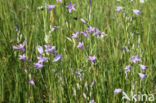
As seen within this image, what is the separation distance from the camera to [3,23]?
191 cm

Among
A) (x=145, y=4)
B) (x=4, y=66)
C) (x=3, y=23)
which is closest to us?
(x=4, y=66)

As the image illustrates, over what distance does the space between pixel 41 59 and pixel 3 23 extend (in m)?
0.89

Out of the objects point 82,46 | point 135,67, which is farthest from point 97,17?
point 135,67

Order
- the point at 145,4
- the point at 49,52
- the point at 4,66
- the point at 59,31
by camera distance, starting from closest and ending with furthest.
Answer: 1. the point at 49,52
2. the point at 4,66
3. the point at 59,31
4. the point at 145,4

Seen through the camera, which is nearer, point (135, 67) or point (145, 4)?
point (135, 67)

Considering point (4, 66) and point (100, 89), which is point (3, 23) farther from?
point (100, 89)

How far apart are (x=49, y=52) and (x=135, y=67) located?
20.4 inches

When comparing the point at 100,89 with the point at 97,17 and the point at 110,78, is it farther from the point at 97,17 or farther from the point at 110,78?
the point at 97,17

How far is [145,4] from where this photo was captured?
293 centimetres

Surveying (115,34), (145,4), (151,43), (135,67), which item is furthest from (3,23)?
(145,4)

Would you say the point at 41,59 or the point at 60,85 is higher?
the point at 41,59

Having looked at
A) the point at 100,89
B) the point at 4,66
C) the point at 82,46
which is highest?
the point at 82,46

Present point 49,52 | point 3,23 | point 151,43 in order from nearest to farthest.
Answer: point 49,52
point 3,23
point 151,43

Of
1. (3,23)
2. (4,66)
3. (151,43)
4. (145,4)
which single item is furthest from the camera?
(145,4)
